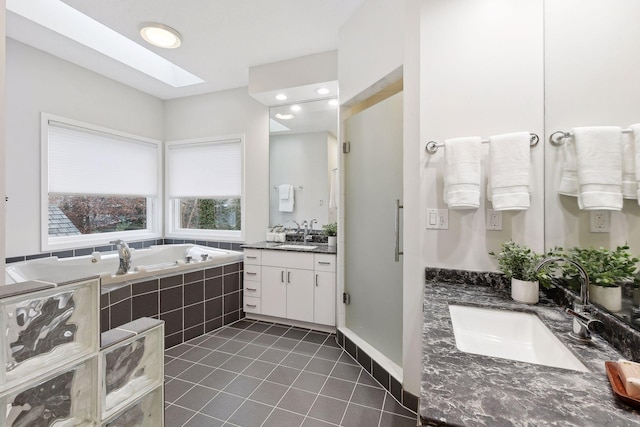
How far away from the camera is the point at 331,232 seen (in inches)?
122

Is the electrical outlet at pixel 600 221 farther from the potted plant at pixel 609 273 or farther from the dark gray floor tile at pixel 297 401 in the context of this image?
the dark gray floor tile at pixel 297 401

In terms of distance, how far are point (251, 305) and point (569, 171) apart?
287 cm

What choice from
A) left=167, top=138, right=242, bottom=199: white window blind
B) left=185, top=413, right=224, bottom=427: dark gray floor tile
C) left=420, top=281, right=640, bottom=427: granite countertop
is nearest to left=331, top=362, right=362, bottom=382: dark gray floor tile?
left=185, top=413, right=224, bottom=427: dark gray floor tile

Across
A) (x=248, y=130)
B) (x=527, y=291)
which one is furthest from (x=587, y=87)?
(x=248, y=130)

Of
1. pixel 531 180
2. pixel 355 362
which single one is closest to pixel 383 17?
pixel 531 180

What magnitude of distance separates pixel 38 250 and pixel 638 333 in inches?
160

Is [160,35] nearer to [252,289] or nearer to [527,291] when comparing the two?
[252,289]

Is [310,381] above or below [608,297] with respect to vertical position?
below

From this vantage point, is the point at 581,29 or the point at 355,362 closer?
the point at 581,29

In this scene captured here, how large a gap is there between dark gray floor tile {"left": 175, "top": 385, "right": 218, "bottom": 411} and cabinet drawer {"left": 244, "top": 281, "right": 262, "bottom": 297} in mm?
1209

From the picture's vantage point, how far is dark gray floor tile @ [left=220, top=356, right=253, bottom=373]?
2178 millimetres

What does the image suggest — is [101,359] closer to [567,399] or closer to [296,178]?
[567,399]

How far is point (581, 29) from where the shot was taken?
1301 mm

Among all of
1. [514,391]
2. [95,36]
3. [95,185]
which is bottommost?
[514,391]
